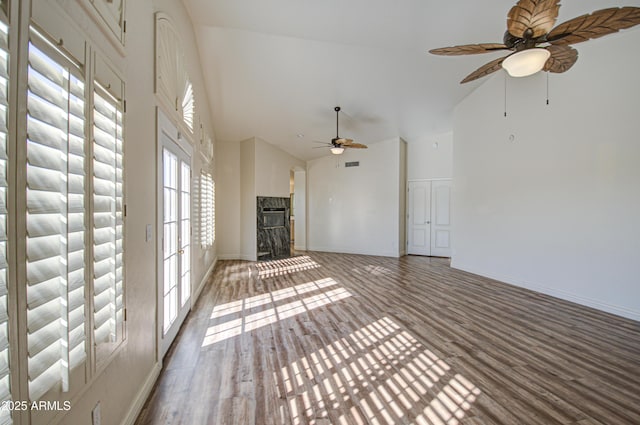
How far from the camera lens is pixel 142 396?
6.42 ft

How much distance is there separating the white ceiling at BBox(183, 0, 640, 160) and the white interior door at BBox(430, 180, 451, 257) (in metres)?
1.76

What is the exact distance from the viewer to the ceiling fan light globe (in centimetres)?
227

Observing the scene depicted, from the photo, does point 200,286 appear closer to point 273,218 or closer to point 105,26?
point 273,218

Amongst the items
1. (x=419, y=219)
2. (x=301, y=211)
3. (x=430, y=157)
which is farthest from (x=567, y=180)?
(x=301, y=211)

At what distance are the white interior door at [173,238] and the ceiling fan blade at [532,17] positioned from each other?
311cm

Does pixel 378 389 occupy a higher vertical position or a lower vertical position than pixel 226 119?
lower

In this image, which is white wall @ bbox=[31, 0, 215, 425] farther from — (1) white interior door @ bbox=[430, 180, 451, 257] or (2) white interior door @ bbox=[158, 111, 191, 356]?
(1) white interior door @ bbox=[430, 180, 451, 257]

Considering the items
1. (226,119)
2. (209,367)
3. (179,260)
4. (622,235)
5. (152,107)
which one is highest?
(226,119)

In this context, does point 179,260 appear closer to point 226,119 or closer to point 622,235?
point 226,119

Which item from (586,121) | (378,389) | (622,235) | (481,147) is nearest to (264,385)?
(378,389)

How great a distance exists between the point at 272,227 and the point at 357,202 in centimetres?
280

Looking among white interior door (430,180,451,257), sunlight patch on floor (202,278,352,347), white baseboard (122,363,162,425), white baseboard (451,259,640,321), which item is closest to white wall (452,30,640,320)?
white baseboard (451,259,640,321)

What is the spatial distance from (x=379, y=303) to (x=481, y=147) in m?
4.05

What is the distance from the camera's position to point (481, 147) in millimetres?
5773
